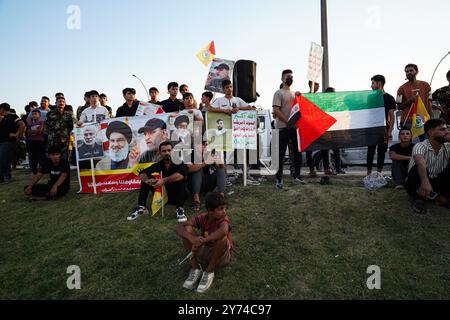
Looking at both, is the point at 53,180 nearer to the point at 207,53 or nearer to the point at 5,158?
the point at 5,158

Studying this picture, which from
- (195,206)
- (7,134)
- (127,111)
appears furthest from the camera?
(7,134)

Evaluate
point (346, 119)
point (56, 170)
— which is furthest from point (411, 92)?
point (56, 170)

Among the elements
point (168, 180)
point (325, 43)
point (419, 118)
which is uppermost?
point (325, 43)

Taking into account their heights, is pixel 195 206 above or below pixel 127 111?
below

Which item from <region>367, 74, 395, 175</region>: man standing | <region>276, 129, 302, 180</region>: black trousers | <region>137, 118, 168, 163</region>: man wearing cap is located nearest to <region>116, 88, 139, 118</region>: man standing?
<region>137, 118, 168, 163</region>: man wearing cap

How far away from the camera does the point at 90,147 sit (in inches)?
268

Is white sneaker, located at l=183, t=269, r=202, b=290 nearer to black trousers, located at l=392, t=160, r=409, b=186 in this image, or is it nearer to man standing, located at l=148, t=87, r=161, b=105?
black trousers, located at l=392, t=160, r=409, b=186

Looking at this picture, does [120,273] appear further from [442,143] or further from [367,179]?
[442,143]

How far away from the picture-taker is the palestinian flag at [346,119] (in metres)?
6.50

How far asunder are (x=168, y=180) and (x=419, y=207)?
12.8ft

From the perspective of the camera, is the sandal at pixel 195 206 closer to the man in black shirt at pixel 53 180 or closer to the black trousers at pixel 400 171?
the man in black shirt at pixel 53 180

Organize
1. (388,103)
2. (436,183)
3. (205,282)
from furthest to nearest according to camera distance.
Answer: (388,103) → (436,183) → (205,282)

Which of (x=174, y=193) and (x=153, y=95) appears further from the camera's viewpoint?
(x=153, y=95)

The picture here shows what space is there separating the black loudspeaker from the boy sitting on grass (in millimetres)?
4510
